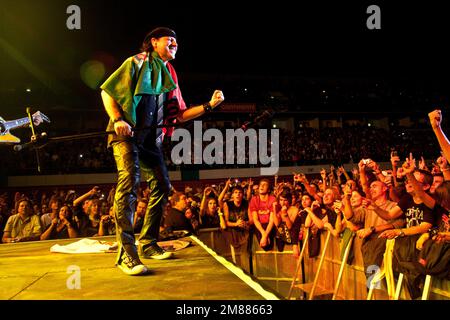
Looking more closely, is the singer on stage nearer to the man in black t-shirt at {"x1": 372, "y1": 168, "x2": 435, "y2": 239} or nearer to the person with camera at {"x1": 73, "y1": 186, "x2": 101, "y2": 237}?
the man in black t-shirt at {"x1": 372, "y1": 168, "x2": 435, "y2": 239}

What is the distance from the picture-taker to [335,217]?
5223mm

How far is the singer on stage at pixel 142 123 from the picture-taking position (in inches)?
100

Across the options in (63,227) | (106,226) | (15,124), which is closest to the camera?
(15,124)

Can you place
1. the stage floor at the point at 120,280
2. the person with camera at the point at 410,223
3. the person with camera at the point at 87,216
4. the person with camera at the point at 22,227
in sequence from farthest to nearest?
1. the person with camera at the point at 22,227
2. the person with camera at the point at 87,216
3. the person with camera at the point at 410,223
4. the stage floor at the point at 120,280

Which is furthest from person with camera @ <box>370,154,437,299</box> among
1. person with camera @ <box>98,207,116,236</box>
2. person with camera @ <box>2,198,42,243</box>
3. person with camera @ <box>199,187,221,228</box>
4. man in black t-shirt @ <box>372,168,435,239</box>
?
person with camera @ <box>2,198,42,243</box>

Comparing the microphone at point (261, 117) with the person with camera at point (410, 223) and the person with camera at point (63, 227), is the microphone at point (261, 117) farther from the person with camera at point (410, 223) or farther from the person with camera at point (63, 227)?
the person with camera at point (63, 227)

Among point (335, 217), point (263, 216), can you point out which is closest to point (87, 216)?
point (263, 216)

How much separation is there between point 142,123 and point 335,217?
351cm

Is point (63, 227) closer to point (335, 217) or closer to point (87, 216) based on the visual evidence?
point (87, 216)

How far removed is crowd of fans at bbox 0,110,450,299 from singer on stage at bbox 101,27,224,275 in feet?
5.73

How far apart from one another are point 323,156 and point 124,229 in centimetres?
1894

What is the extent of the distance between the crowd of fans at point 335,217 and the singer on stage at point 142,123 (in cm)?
175

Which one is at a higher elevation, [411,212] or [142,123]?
[142,123]

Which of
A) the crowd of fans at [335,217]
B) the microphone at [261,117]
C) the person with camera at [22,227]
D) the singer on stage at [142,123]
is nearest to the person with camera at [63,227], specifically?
the crowd of fans at [335,217]
